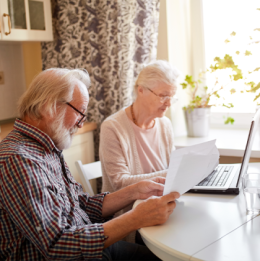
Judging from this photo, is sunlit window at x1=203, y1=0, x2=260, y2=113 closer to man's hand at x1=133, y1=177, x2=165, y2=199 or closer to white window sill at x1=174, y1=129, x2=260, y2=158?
white window sill at x1=174, y1=129, x2=260, y2=158

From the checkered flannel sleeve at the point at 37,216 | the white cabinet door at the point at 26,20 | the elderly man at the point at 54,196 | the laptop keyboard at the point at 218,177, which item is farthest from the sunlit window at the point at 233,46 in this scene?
the checkered flannel sleeve at the point at 37,216

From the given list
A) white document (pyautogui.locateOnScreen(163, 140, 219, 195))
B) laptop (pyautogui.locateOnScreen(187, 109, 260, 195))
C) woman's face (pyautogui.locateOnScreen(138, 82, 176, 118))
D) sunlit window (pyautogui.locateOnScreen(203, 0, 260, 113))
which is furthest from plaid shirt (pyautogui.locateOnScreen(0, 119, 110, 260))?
sunlit window (pyautogui.locateOnScreen(203, 0, 260, 113))

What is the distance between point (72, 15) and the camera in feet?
7.98

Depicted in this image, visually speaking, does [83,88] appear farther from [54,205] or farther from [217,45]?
[217,45]

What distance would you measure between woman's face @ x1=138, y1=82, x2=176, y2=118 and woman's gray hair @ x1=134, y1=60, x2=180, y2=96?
22mm

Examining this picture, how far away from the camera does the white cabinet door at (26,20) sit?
2.10 metres

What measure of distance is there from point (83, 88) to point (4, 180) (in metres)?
0.51

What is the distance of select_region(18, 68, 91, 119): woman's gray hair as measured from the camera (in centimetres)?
123

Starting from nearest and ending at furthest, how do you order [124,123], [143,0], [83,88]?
[83,88] < [124,123] < [143,0]

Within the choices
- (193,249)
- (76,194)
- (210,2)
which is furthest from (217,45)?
(193,249)

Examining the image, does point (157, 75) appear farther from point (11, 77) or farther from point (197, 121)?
point (11, 77)

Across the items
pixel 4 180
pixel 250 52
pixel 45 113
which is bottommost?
pixel 4 180

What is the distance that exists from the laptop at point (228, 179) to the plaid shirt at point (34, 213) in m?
0.52

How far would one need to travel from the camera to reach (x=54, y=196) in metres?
1.08
